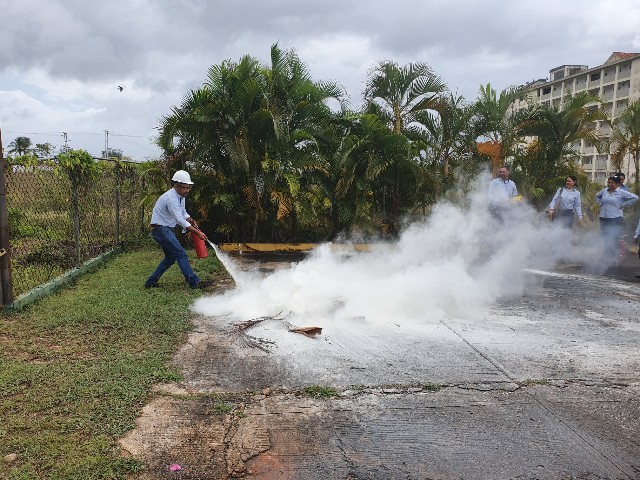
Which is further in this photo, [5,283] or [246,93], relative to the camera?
[246,93]

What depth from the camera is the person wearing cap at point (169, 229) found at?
22.7 feet

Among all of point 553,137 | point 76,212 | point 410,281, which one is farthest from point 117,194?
point 553,137

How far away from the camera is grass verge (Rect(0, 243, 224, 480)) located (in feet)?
9.02

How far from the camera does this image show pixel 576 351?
15.5 feet

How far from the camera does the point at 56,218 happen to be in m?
7.82

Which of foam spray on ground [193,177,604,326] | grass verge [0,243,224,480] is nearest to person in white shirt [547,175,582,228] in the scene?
foam spray on ground [193,177,604,326]

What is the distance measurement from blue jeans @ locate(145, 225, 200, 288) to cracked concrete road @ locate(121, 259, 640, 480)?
4.99 feet

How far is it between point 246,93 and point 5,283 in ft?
Answer: 19.3

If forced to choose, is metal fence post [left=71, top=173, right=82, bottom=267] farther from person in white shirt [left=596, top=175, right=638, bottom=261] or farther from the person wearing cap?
person in white shirt [left=596, top=175, right=638, bottom=261]

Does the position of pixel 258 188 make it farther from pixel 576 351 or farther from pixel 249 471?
pixel 249 471

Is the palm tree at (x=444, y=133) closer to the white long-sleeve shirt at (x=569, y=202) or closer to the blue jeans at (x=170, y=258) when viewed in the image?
the white long-sleeve shirt at (x=569, y=202)

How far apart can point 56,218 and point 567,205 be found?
9339 mm

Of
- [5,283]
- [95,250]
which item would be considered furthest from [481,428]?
[95,250]

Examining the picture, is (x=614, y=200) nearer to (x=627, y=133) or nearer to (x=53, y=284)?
(x=627, y=133)
